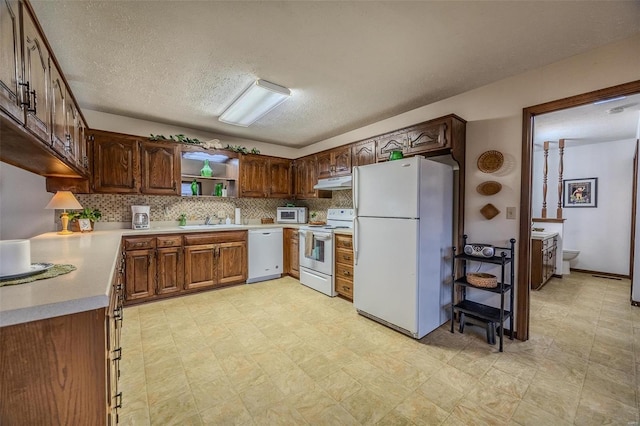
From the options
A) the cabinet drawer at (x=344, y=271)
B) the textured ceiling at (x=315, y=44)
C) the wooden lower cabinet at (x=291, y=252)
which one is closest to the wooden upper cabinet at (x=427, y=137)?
the textured ceiling at (x=315, y=44)

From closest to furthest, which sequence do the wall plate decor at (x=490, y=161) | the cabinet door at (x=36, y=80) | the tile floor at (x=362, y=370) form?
the cabinet door at (x=36, y=80) → the tile floor at (x=362, y=370) → the wall plate decor at (x=490, y=161)

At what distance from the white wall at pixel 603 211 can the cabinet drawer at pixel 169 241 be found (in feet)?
22.7

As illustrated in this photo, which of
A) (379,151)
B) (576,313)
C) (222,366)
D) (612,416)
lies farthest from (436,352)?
(379,151)

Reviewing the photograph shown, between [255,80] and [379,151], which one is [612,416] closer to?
[379,151]

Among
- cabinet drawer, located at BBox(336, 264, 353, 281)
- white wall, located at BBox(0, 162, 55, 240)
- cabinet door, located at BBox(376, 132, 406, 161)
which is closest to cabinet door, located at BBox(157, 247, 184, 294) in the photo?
white wall, located at BBox(0, 162, 55, 240)

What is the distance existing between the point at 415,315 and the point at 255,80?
271cm

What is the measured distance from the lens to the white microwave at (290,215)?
4.85 metres

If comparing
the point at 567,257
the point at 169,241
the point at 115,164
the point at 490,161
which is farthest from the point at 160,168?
the point at 567,257

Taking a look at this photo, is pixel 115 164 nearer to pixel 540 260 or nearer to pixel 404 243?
pixel 404 243

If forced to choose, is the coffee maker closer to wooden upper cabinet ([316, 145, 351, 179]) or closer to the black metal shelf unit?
wooden upper cabinet ([316, 145, 351, 179])

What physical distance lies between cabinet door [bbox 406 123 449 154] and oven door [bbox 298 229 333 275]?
158cm

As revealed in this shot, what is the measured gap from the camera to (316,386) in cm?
179

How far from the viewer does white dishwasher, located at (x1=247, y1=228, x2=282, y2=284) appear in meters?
4.05

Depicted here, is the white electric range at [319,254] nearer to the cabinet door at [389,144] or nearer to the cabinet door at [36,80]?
the cabinet door at [389,144]
